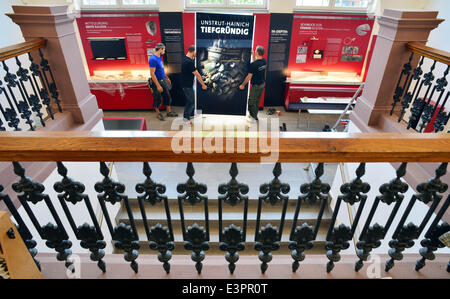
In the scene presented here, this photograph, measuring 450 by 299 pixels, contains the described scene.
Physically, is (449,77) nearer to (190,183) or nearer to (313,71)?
(313,71)

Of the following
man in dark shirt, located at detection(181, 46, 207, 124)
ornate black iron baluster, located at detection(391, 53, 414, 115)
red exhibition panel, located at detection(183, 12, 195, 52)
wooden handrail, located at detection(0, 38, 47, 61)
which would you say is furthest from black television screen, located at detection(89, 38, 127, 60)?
ornate black iron baluster, located at detection(391, 53, 414, 115)

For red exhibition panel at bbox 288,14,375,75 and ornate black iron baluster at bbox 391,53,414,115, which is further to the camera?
red exhibition panel at bbox 288,14,375,75

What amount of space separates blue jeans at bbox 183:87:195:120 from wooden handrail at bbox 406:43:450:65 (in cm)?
425

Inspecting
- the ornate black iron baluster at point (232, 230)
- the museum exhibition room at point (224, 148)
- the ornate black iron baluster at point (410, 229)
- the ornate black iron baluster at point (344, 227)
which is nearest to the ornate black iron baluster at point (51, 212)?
the museum exhibition room at point (224, 148)

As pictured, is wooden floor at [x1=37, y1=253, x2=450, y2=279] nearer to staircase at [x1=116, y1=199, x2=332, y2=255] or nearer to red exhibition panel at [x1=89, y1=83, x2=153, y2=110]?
staircase at [x1=116, y1=199, x2=332, y2=255]

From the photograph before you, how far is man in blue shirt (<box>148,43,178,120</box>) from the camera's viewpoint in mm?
6092

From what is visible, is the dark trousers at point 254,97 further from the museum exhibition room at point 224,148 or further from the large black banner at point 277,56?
the large black banner at point 277,56

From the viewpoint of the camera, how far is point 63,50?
2951mm

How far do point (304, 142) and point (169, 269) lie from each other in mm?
905

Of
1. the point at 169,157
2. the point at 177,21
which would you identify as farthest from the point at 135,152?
the point at 177,21

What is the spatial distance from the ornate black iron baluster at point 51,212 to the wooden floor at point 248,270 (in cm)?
11

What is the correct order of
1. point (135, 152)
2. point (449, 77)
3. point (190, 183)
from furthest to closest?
point (449, 77), point (190, 183), point (135, 152)

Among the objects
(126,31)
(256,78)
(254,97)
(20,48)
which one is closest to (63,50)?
(20,48)
